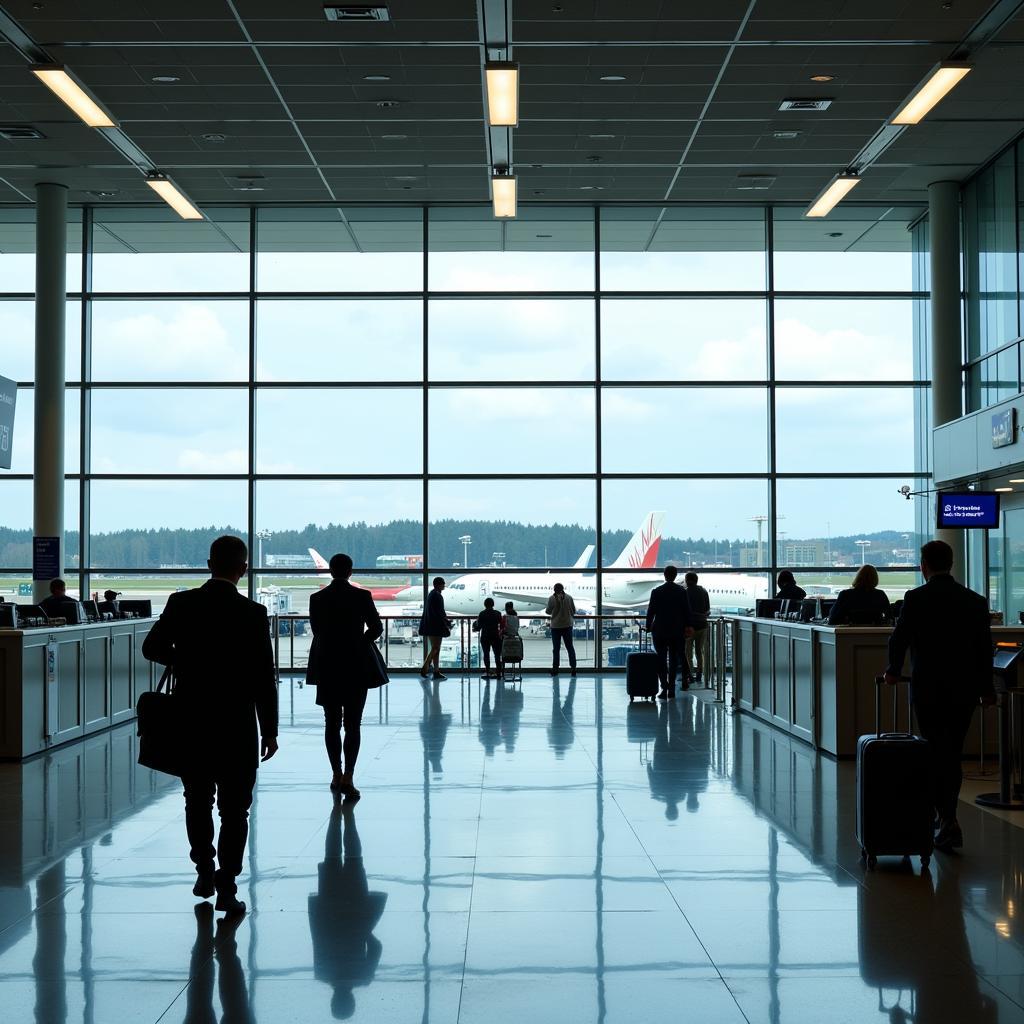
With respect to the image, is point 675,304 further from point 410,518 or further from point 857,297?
point 410,518

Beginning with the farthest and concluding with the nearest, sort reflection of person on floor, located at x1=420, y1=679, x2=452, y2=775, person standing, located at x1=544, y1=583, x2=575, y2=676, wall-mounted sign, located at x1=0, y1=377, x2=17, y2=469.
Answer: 1. person standing, located at x1=544, y1=583, x2=575, y2=676
2. wall-mounted sign, located at x1=0, y1=377, x2=17, y2=469
3. reflection of person on floor, located at x1=420, y1=679, x2=452, y2=775

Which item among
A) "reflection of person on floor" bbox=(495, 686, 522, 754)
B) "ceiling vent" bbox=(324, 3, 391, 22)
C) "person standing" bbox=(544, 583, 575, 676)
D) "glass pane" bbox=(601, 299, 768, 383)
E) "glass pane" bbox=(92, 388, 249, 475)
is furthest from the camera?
"glass pane" bbox=(601, 299, 768, 383)

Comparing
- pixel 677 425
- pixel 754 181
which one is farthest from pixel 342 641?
pixel 754 181

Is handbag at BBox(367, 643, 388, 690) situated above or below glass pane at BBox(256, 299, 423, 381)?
below

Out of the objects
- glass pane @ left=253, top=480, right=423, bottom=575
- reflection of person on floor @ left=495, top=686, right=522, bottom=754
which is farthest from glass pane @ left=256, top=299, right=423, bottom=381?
reflection of person on floor @ left=495, top=686, right=522, bottom=754

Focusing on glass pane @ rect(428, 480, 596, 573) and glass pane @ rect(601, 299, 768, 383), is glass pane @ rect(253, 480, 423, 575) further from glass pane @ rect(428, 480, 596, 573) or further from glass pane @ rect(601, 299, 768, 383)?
glass pane @ rect(601, 299, 768, 383)

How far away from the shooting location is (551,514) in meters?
18.8

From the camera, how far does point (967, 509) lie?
14.5 metres

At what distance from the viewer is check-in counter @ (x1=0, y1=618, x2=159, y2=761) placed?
9.62 metres

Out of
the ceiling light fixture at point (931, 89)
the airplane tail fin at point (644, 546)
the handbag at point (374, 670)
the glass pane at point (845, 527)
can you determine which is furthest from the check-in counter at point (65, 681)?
the glass pane at point (845, 527)

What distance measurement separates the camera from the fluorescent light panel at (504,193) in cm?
1371

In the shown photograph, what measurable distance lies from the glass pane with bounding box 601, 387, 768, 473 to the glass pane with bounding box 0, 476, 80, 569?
8.19m

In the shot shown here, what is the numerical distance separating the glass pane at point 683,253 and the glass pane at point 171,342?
5833mm

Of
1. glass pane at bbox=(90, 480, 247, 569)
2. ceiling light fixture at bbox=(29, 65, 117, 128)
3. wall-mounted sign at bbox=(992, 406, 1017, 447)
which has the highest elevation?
ceiling light fixture at bbox=(29, 65, 117, 128)
